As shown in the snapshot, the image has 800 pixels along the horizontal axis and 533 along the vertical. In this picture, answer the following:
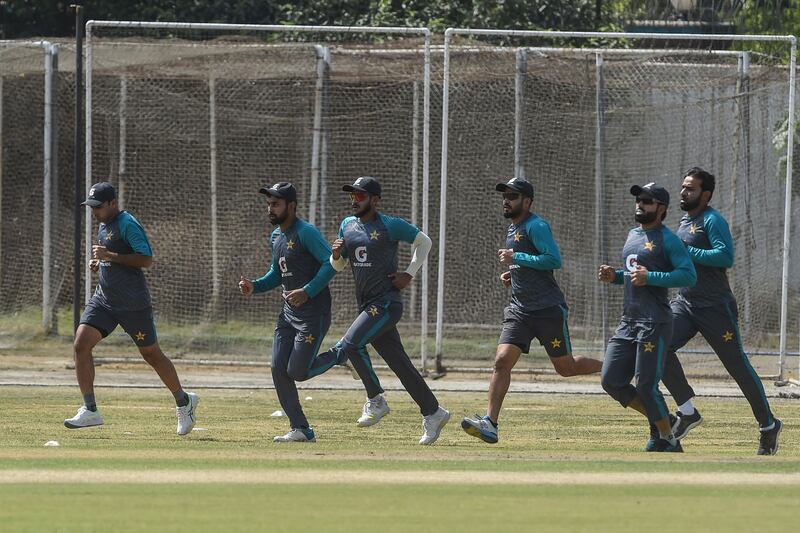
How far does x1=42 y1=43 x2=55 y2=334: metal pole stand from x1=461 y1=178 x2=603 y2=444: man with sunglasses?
31.6 ft

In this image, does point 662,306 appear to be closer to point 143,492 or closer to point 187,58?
point 143,492

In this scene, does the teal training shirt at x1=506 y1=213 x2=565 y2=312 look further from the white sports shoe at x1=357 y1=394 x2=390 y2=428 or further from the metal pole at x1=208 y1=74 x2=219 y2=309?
the metal pole at x1=208 y1=74 x2=219 y2=309

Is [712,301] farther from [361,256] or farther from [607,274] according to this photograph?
[361,256]

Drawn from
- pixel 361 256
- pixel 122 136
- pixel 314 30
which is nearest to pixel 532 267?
pixel 361 256

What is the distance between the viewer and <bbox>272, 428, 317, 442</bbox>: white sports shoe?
1177 centimetres

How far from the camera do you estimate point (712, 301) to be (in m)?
11.6

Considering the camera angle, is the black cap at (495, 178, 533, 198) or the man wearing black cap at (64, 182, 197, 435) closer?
the black cap at (495, 178, 533, 198)

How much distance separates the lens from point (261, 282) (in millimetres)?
12336

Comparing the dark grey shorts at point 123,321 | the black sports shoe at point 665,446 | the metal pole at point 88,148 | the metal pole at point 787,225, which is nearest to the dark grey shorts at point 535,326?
the black sports shoe at point 665,446

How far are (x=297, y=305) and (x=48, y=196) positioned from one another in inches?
371

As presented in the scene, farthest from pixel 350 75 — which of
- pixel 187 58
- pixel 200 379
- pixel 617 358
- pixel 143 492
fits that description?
pixel 143 492

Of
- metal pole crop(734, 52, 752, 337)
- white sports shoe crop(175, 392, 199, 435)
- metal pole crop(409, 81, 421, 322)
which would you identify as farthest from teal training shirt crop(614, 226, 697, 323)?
metal pole crop(409, 81, 421, 322)

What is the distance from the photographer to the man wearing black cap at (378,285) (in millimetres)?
11898

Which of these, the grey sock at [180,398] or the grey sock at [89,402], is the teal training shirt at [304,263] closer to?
the grey sock at [180,398]
